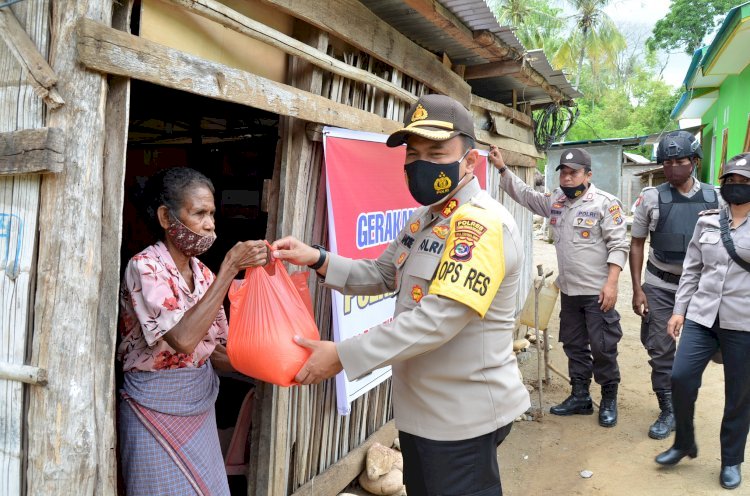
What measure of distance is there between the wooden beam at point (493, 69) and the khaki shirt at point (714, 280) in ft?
7.08

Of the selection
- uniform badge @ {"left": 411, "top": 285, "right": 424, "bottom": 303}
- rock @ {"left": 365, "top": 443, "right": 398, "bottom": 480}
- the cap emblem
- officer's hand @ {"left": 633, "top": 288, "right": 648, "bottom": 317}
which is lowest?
rock @ {"left": 365, "top": 443, "right": 398, "bottom": 480}

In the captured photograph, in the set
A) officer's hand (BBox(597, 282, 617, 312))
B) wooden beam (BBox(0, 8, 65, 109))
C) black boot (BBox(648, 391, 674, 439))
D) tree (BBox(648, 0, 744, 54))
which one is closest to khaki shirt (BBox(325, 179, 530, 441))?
wooden beam (BBox(0, 8, 65, 109))

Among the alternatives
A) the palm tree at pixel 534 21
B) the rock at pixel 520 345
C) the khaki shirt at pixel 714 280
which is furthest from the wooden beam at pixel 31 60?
the palm tree at pixel 534 21

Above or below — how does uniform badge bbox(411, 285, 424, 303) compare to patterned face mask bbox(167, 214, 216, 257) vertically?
below

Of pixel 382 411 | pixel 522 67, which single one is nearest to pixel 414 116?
pixel 382 411

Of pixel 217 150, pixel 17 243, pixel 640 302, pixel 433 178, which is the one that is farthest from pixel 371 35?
pixel 640 302

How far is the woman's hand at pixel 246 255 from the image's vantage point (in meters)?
2.13

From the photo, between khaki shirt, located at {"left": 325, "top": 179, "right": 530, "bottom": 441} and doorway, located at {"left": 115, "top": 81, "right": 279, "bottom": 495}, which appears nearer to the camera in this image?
khaki shirt, located at {"left": 325, "top": 179, "right": 530, "bottom": 441}

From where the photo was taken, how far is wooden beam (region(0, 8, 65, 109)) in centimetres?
174

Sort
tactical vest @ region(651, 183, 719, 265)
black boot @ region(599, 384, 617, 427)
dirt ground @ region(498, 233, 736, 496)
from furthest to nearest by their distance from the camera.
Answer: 1. black boot @ region(599, 384, 617, 427)
2. tactical vest @ region(651, 183, 719, 265)
3. dirt ground @ region(498, 233, 736, 496)

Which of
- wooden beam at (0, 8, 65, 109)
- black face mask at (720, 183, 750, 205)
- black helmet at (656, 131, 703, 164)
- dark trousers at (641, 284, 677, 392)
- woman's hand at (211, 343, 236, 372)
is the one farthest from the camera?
dark trousers at (641, 284, 677, 392)

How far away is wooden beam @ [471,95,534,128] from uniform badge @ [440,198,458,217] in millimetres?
3486

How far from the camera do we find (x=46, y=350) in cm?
184

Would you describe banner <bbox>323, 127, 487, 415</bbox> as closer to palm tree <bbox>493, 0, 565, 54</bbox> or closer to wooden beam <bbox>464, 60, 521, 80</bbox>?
wooden beam <bbox>464, 60, 521, 80</bbox>
